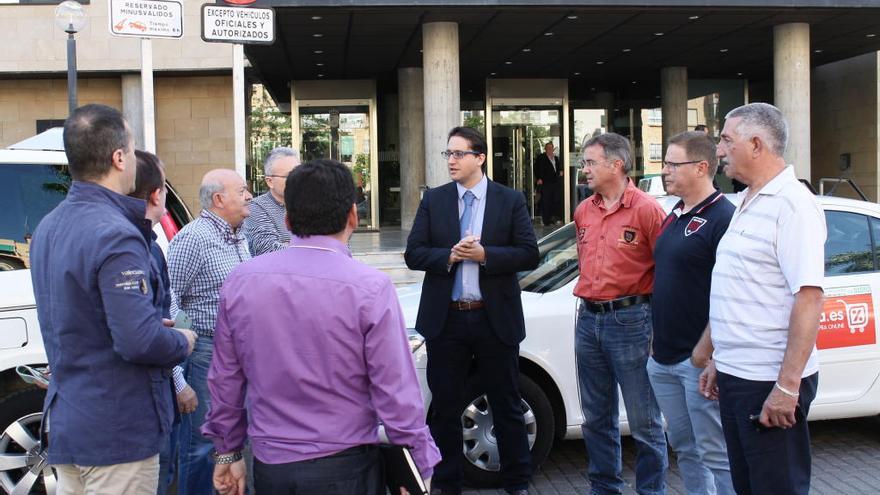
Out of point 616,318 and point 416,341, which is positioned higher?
point 616,318

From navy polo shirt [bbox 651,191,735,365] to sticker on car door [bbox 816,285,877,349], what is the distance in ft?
5.92

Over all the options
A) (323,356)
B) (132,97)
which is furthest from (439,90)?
(323,356)

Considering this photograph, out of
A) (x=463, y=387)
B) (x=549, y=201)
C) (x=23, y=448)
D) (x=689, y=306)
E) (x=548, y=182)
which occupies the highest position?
(x=548, y=182)

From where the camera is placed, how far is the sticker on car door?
A: 5.32 metres

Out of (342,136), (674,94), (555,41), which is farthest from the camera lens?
(674,94)

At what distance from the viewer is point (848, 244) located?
5.58 m

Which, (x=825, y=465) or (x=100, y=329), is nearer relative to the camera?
(x=100, y=329)

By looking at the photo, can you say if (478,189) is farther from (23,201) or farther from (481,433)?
(23,201)

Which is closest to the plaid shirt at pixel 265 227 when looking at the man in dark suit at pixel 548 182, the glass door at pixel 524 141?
the man in dark suit at pixel 548 182

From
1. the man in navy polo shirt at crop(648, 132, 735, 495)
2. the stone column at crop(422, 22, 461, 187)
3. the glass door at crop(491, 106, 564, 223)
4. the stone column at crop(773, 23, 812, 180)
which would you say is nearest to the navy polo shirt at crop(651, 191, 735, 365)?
the man in navy polo shirt at crop(648, 132, 735, 495)

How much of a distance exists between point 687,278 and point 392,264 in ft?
32.6

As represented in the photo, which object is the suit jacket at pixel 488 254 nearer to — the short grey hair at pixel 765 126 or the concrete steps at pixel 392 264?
the short grey hair at pixel 765 126

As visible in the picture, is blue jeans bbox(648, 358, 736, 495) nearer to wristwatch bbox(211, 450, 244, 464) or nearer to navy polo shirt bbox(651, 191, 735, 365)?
navy polo shirt bbox(651, 191, 735, 365)

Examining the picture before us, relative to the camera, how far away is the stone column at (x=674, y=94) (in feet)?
75.8
